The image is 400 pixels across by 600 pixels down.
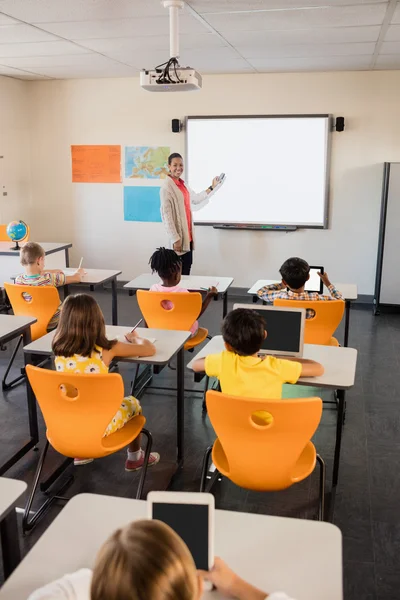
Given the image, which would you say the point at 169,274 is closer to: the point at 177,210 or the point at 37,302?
the point at 37,302

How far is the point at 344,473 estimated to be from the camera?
3.01m

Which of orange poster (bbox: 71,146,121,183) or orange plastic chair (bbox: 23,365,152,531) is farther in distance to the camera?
orange poster (bbox: 71,146,121,183)

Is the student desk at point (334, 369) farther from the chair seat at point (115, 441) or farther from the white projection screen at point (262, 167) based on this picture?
the white projection screen at point (262, 167)

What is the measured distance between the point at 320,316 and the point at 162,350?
111cm

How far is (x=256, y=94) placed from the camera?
6402 mm

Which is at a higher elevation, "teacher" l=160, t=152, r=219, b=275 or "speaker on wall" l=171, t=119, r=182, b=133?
"speaker on wall" l=171, t=119, r=182, b=133

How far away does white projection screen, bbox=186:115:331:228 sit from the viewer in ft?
21.0

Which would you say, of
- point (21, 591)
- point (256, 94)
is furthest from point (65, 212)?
point (21, 591)

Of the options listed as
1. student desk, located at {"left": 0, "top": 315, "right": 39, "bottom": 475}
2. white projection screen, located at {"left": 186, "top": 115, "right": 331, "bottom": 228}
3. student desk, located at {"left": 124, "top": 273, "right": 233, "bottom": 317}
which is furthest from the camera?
white projection screen, located at {"left": 186, "top": 115, "right": 331, "bottom": 228}

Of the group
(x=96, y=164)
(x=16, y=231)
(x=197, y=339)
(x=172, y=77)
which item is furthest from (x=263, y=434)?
(x=96, y=164)

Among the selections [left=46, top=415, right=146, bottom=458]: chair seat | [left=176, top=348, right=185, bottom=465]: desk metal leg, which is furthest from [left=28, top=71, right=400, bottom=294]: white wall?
[left=46, top=415, right=146, bottom=458]: chair seat

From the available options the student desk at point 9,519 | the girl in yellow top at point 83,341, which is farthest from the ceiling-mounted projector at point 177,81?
the student desk at point 9,519

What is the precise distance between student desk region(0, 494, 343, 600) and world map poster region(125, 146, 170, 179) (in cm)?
571

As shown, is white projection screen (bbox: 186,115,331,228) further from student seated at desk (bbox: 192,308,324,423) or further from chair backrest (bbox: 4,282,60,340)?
student seated at desk (bbox: 192,308,324,423)
